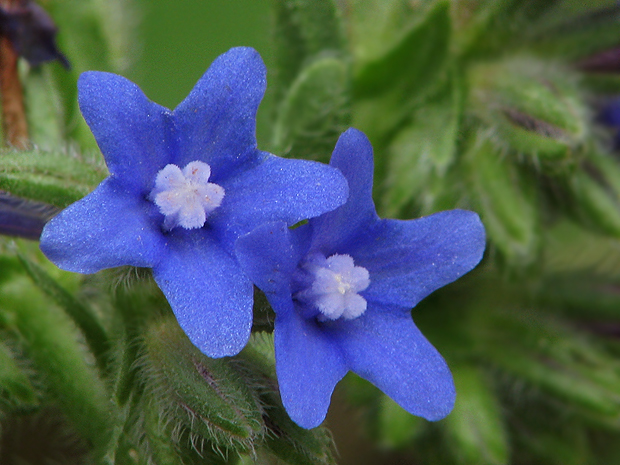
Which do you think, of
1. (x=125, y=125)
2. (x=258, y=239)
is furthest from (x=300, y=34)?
(x=258, y=239)

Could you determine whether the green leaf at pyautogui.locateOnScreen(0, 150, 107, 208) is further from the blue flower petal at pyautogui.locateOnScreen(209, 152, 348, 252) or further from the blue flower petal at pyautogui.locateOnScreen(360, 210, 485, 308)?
the blue flower petal at pyautogui.locateOnScreen(360, 210, 485, 308)

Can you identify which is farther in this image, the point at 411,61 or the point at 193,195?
the point at 411,61

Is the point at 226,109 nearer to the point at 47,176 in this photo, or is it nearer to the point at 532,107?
the point at 47,176

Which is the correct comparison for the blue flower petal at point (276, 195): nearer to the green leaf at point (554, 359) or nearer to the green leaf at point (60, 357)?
the green leaf at point (60, 357)

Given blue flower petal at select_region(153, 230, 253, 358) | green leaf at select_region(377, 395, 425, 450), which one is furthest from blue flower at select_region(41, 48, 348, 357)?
green leaf at select_region(377, 395, 425, 450)

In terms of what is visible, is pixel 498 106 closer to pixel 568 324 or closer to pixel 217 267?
pixel 568 324
